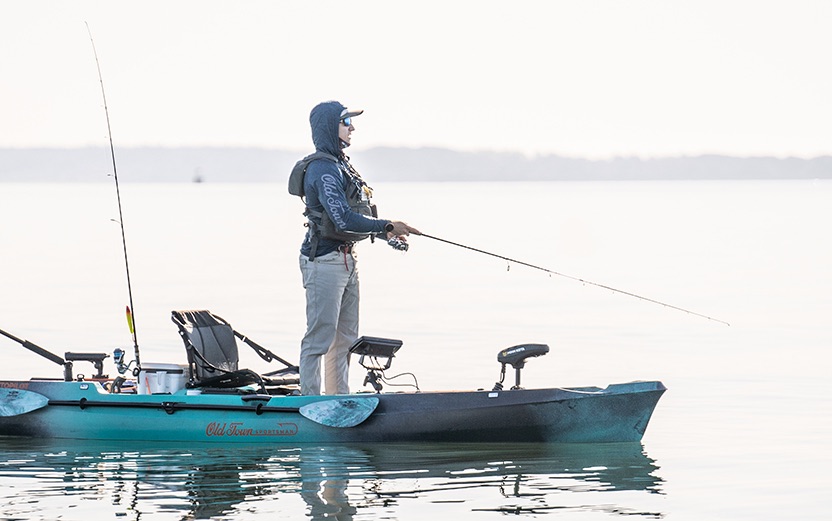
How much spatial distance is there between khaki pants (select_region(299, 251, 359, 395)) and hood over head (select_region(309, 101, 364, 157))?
0.72 metres

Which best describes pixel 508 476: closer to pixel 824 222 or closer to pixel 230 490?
pixel 230 490

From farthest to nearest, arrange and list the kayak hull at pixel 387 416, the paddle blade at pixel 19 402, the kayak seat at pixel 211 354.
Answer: the paddle blade at pixel 19 402, the kayak seat at pixel 211 354, the kayak hull at pixel 387 416

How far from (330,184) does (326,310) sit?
87 cm

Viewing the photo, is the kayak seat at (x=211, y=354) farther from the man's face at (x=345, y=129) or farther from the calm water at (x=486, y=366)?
the man's face at (x=345, y=129)

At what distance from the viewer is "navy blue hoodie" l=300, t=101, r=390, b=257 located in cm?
997

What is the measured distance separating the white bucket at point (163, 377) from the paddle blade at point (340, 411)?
3.30ft

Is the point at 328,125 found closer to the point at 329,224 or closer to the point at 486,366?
the point at 329,224

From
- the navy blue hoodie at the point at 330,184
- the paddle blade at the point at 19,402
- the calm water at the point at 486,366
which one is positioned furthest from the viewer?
the paddle blade at the point at 19,402

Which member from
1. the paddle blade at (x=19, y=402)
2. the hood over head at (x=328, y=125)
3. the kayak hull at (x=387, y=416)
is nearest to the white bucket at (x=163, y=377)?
the kayak hull at (x=387, y=416)

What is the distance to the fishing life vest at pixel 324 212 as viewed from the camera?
10.1m

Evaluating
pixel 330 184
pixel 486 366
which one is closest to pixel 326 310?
pixel 330 184

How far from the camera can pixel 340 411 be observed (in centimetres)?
1030

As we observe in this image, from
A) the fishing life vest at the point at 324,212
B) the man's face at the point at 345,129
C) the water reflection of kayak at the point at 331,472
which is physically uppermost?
the man's face at the point at 345,129

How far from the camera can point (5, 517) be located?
28.0ft
